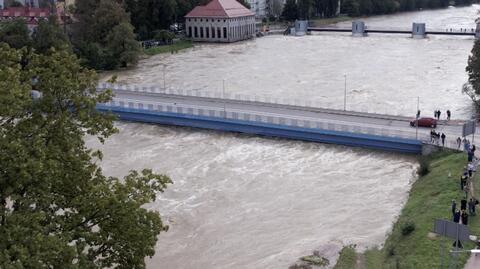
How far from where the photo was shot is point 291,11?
326ft

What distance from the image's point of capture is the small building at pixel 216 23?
251ft

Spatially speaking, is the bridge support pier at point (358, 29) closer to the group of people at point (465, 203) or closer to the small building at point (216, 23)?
the small building at point (216, 23)

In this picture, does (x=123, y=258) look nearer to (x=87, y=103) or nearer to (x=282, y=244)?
(x=87, y=103)

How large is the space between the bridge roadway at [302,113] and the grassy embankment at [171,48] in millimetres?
26711

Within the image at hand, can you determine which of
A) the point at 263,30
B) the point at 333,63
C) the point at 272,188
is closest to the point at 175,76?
the point at 333,63

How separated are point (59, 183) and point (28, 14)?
5964 cm

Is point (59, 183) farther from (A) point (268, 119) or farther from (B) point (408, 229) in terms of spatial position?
(A) point (268, 119)

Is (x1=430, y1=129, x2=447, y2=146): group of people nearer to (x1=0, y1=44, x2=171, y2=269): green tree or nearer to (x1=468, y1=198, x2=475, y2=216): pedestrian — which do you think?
(x1=468, y1=198, x2=475, y2=216): pedestrian

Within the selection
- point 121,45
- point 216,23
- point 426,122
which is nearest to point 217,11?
point 216,23

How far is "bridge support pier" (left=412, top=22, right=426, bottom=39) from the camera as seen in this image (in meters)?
77.8

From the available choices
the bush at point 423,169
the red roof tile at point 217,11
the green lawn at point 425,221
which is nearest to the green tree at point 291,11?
the red roof tile at point 217,11

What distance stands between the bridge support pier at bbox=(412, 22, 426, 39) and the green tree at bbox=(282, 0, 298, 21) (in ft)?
84.9

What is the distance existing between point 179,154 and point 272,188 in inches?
264

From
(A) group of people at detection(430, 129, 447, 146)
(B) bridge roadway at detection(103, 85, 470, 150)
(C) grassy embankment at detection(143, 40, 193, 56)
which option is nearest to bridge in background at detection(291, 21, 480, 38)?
(C) grassy embankment at detection(143, 40, 193, 56)
